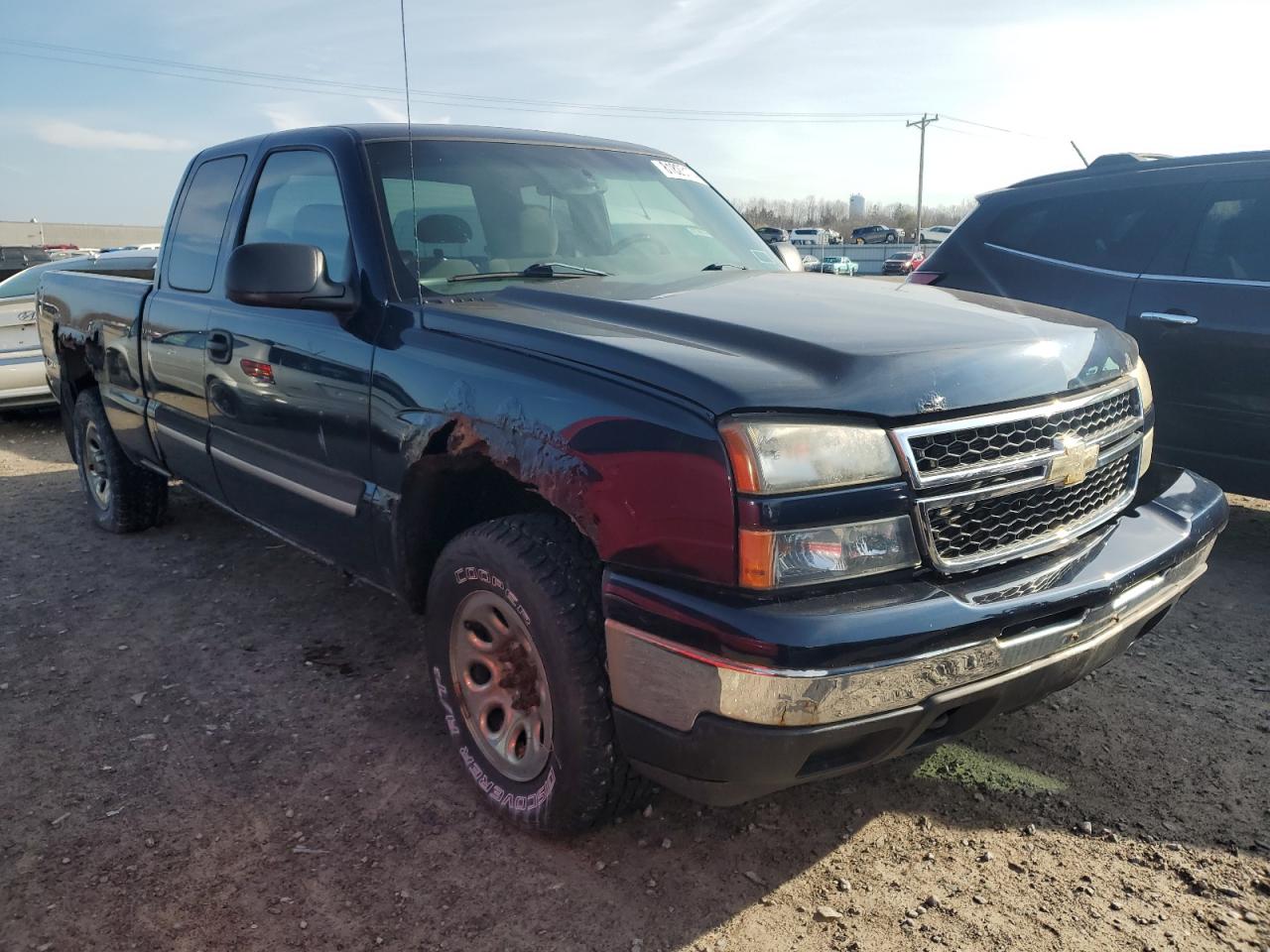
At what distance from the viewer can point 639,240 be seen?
3480 millimetres

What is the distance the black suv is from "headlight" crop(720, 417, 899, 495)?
9.96ft

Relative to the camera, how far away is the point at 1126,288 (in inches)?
182

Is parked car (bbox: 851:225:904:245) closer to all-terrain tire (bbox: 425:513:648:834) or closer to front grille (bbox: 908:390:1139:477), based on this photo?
front grille (bbox: 908:390:1139:477)

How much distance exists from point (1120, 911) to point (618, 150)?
303 cm

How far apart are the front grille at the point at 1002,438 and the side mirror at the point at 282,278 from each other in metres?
1.76

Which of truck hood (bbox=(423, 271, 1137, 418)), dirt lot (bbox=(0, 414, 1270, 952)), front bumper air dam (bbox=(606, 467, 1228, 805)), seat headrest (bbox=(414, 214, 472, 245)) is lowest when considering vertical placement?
dirt lot (bbox=(0, 414, 1270, 952))

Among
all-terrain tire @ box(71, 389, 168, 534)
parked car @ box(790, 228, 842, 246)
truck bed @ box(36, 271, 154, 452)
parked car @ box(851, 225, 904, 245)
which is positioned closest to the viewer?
truck bed @ box(36, 271, 154, 452)

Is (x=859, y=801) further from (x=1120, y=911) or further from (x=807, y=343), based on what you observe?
(x=807, y=343)

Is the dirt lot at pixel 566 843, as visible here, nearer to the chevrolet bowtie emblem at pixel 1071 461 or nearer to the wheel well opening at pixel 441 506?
the wheel well opening at pixel 441 506

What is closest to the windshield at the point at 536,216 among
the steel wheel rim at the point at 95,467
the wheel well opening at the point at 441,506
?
the wheel well opening at the point at 441,506

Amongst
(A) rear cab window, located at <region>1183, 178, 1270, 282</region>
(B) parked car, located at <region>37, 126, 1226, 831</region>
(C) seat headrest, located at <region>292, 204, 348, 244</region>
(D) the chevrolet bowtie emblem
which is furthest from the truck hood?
(A) rear cab window, located at <region>1183, 178, 1270, 282</region>

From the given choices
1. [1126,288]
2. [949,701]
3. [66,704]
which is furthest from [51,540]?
[1126,288]

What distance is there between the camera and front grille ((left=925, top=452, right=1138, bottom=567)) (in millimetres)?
2102

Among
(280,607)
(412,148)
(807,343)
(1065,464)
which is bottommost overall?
(280,607)
